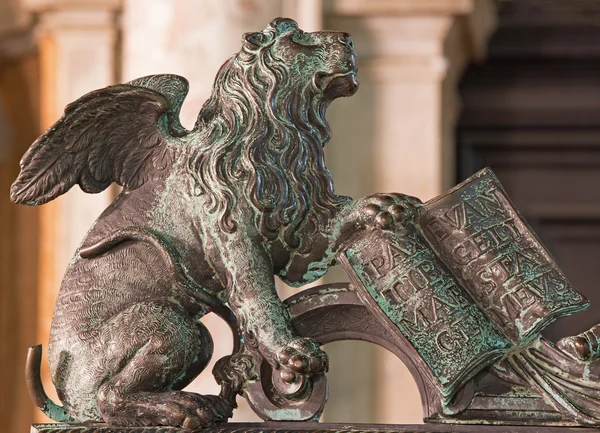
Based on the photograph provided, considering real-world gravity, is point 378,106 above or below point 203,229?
above

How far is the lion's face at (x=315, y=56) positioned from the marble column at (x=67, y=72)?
2.04 metres

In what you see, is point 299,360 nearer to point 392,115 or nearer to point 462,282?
point 462,282

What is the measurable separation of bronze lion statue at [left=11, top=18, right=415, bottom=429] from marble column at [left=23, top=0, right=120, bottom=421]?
195 centimetres

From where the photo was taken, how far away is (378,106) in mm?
3604

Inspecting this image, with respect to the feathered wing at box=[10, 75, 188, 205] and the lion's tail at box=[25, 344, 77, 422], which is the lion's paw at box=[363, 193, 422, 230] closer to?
the feathered wing at box=[10, 75, 188, 205]

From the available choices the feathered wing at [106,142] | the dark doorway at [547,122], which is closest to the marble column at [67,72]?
the dark doorway at [547,122]

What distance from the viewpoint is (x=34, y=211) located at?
166 inches

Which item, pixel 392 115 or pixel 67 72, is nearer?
pixel 392 115

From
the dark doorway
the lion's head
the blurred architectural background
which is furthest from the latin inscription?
the dark doorway

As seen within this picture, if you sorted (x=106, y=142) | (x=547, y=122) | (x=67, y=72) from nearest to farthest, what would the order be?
(x=106, y=142) → (x=67, y=72) → (x=547, y=122)

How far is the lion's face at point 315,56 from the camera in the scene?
166 cm

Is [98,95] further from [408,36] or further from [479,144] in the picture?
[479,144]

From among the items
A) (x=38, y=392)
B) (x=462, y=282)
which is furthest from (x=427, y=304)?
(x=38, y=392)

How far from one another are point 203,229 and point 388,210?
0.24 metres
